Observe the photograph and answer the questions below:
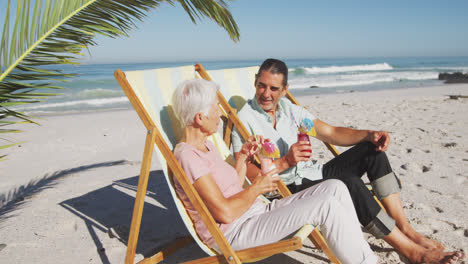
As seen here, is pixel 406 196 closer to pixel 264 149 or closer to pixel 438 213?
pixel 438 213

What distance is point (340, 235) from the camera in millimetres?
1973

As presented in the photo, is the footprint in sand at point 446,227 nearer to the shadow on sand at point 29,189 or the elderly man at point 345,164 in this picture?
the elderly man at point 345,164

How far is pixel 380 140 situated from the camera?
2701 millimetres

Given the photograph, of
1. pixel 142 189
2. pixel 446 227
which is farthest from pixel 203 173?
pixel 446 227

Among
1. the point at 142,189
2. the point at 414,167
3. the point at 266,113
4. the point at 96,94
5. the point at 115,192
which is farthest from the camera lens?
the point at 96,94

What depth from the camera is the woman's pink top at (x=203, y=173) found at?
83.2 inches

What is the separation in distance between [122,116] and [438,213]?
24.6 ft

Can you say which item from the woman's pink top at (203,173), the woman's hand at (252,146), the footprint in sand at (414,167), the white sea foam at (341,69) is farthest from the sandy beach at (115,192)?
the white sea foam at (341,69)

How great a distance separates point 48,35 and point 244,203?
1.46m

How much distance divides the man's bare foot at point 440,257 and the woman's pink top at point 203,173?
1.25m

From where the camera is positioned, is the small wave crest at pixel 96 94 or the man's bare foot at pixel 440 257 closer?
the man's bare foot at pixel 440 257

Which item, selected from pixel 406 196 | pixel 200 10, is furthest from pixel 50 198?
pixel 406 196

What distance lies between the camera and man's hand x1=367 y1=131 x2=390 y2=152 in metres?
2.66

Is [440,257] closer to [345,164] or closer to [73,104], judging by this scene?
[345,164]
